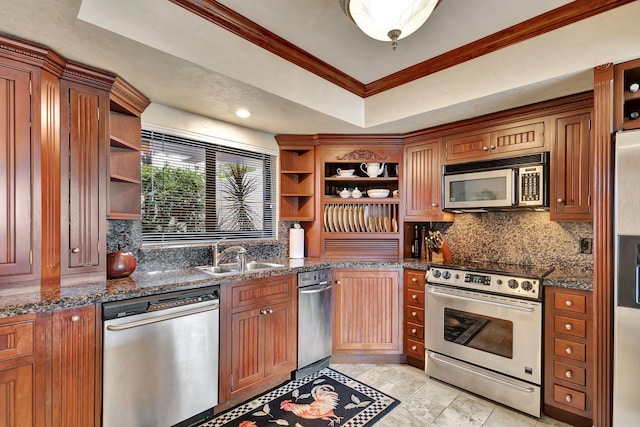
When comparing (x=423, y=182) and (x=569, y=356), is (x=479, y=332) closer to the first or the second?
(x=569, y=356)

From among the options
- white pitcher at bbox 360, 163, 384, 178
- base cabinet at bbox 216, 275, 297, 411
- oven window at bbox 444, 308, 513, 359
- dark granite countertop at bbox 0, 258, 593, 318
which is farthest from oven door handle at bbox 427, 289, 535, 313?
white pitcher at bbox 360, 163, 384, 178

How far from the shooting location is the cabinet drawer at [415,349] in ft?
9.55

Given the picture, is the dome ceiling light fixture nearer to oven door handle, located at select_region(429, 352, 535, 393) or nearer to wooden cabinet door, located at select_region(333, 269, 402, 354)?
wooden cabinet door, located at select_region(333, 269, 402, 354)

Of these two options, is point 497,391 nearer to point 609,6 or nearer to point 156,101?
point 609,6

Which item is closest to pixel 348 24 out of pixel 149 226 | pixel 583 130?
pixel 583 130

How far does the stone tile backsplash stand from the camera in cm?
262

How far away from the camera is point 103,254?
2041 mm

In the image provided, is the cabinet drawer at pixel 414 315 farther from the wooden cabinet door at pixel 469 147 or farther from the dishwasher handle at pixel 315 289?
the wooden cabinet door at pixel 469 147

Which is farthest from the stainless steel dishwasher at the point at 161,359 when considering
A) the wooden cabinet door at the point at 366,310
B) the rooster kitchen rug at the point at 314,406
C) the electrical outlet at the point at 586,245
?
the electrical outlet at the point at 586,245

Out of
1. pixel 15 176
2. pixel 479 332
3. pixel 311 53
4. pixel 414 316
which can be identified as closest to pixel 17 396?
pixel 15 176

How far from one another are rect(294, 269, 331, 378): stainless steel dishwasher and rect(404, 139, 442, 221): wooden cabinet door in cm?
115

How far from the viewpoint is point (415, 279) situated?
2.95 m

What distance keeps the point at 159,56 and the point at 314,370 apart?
2717 millimetres

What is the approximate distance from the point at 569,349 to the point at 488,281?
0.63 metres
